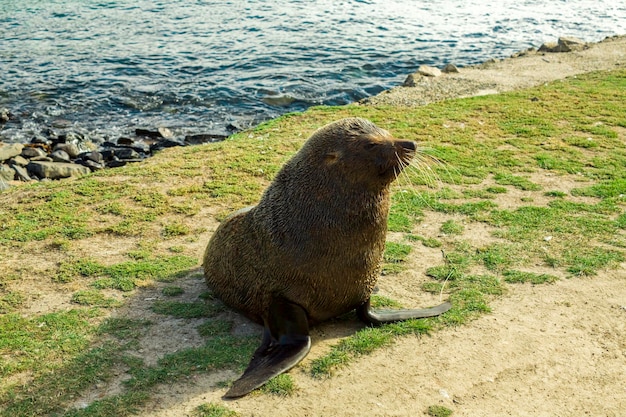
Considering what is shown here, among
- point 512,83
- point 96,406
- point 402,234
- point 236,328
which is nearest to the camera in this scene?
point 96,406

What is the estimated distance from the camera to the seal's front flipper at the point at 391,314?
646 cm

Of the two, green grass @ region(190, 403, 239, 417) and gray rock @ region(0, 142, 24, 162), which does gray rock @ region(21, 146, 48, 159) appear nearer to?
gray rock @ region(0, 142, 24, 162)

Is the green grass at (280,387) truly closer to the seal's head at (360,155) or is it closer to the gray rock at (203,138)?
the seal's head at (360,155)

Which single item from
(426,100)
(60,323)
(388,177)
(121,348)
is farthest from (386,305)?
(426,100)

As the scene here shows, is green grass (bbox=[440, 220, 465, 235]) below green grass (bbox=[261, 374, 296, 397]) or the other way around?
the other way around

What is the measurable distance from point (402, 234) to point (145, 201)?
133 inches

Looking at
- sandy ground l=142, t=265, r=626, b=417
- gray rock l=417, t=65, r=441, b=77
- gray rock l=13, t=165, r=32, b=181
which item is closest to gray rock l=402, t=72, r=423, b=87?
gray rock l=417, t=65, r=441, b=77

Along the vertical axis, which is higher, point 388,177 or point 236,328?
point 388,177

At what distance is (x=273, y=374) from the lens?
5625 mm

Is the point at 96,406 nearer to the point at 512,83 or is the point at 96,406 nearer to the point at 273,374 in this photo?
the point at 273,374

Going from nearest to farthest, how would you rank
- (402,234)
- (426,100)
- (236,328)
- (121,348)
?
1. (121,348)
2. (236,328)
3. (402,234)
4. (426,100)

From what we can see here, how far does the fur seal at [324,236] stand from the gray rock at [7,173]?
799cm

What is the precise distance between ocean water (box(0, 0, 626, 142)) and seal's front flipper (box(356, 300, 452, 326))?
11.1m

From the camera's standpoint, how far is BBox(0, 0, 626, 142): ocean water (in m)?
18.7
